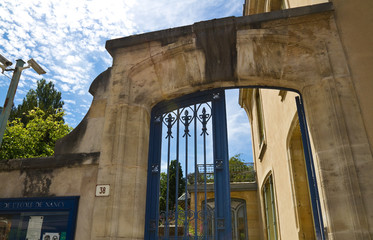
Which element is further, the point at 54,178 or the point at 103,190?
the point at 54,178

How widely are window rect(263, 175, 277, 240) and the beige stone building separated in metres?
5.59

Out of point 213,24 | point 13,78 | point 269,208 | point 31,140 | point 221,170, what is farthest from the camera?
point 31,140

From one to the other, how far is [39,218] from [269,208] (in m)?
7.58

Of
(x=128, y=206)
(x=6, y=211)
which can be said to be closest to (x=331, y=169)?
(x=128, y=206)

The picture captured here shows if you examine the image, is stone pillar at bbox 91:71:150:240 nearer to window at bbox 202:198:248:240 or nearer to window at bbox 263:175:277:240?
window at bbox 263:175:277:240

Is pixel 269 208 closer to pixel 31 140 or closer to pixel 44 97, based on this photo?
pixel 31 140

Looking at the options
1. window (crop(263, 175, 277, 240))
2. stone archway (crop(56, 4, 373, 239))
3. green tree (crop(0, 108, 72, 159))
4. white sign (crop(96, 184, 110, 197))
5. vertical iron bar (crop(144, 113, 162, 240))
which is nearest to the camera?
stone archway (crop(56, 4, 373, 239))

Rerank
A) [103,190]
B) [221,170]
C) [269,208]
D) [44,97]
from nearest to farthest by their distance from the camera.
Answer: [103,190], [221,170], [269,208], [44,97]

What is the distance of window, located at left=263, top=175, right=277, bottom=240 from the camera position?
28.5 feet

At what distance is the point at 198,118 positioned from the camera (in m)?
3.95

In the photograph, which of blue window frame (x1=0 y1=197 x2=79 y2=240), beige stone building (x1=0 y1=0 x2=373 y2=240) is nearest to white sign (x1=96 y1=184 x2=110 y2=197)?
beige stone building (x1=0 y1=0 x2=373 y2=240)

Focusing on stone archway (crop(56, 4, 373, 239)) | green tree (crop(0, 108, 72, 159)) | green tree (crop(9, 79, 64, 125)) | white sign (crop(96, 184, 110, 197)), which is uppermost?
green tree (crop(9, 79, 64, 125))

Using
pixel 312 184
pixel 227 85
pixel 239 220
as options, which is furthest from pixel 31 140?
pixel 312 184

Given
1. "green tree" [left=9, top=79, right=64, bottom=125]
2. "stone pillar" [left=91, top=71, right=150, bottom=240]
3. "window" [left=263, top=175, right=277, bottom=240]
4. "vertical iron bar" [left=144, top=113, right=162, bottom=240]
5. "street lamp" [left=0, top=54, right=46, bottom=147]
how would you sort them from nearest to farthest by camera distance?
"stone pillar" [left=91, top=71, right=150, bottom=240] → "vertical iron bar" [left=144, top=113, right=162, bottom=240] → "street lamp" [left=0, top=54, right=46, bottom=147] → "window" [left=263, top=175, right=277, bottom=240] → "green tree" [left=9, top=79, right=64, bottom=125]
